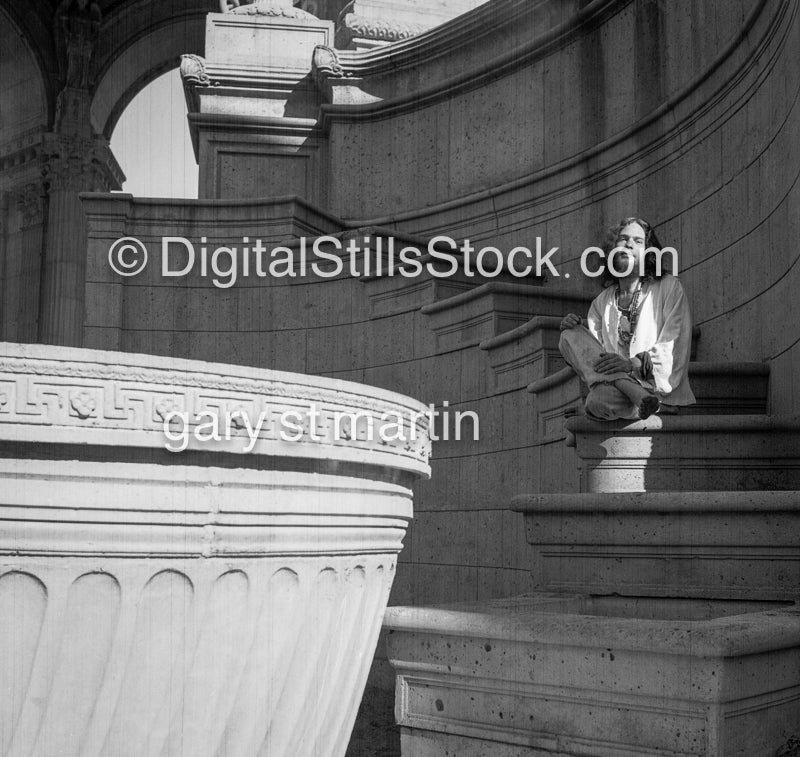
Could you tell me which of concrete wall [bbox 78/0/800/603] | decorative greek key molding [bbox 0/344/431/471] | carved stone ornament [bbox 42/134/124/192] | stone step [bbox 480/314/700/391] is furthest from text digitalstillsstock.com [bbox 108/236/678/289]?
carved stone ornament [bbox 42/134/124/192]

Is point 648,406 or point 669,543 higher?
point 648,406

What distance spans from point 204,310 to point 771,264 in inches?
223

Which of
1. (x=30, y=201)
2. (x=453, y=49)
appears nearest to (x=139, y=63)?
(x=30, y=201)

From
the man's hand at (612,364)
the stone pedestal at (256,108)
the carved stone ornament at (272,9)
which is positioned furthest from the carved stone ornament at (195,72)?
the man's hand at (612,364)

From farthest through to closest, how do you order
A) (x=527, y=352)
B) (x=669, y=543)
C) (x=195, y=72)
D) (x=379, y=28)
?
(x=379, y=28), (x=195, y=72), (x=527, y=352), (x=669, y=543)

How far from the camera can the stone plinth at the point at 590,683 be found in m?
2.96

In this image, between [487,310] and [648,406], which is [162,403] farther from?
[487,310]

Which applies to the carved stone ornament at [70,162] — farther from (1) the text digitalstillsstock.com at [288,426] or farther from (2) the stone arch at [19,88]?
(1) the text digitalstillsstock.com at [288,426]

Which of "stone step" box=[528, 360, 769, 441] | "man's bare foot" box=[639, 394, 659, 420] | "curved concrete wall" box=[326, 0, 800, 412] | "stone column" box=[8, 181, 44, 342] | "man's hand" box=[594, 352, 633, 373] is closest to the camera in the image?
"man's bare foot" box=[639, 394, 659, 420]

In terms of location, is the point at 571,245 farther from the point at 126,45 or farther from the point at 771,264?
the point at 126,45

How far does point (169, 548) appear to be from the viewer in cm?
221

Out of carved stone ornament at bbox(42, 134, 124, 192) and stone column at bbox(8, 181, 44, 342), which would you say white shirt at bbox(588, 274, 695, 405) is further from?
carved stone ornament at bbox(42, 134, 124, 192)

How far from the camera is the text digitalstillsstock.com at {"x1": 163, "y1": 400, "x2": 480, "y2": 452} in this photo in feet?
7.27

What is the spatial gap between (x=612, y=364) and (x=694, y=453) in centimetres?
64
